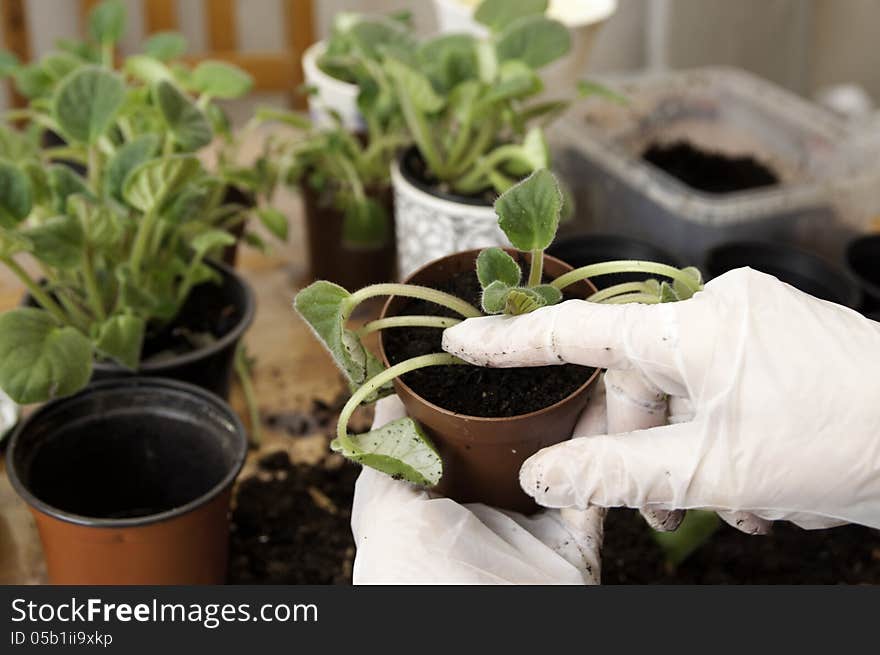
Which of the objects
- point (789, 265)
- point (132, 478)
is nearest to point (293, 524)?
point (132, 478)

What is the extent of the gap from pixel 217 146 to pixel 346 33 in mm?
384

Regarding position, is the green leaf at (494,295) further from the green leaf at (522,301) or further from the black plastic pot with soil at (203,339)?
the black plastic pot with soil at (203,339)

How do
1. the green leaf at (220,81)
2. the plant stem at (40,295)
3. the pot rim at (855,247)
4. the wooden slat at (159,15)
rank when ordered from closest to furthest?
the plant stem at (40,295), the green leaf at (220,81), the pot rim at (855,247), the wooden slat at (159,15)

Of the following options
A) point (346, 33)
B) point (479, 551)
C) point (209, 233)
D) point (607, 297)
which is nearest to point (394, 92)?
point (346, 33)

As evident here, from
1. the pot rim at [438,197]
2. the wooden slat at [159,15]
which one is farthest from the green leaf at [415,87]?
the wooden slat at [159,15]

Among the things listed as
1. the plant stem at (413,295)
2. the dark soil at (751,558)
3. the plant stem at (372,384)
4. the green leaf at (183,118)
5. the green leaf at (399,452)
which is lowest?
the dark soil at (751,558)

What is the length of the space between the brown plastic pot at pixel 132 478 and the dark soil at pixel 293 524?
0.04 meters

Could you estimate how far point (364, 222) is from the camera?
3.09ft

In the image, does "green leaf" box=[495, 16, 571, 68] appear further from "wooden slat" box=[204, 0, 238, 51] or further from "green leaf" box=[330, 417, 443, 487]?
"wooden slat" box=[204, 0, 238, 51]

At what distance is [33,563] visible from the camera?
745 mm

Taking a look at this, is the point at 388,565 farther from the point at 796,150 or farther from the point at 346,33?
the point at 796,150

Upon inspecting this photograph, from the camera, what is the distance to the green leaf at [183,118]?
0.73m

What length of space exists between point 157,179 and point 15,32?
104 cm

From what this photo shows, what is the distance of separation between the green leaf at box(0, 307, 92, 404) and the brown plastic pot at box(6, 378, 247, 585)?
5cm
